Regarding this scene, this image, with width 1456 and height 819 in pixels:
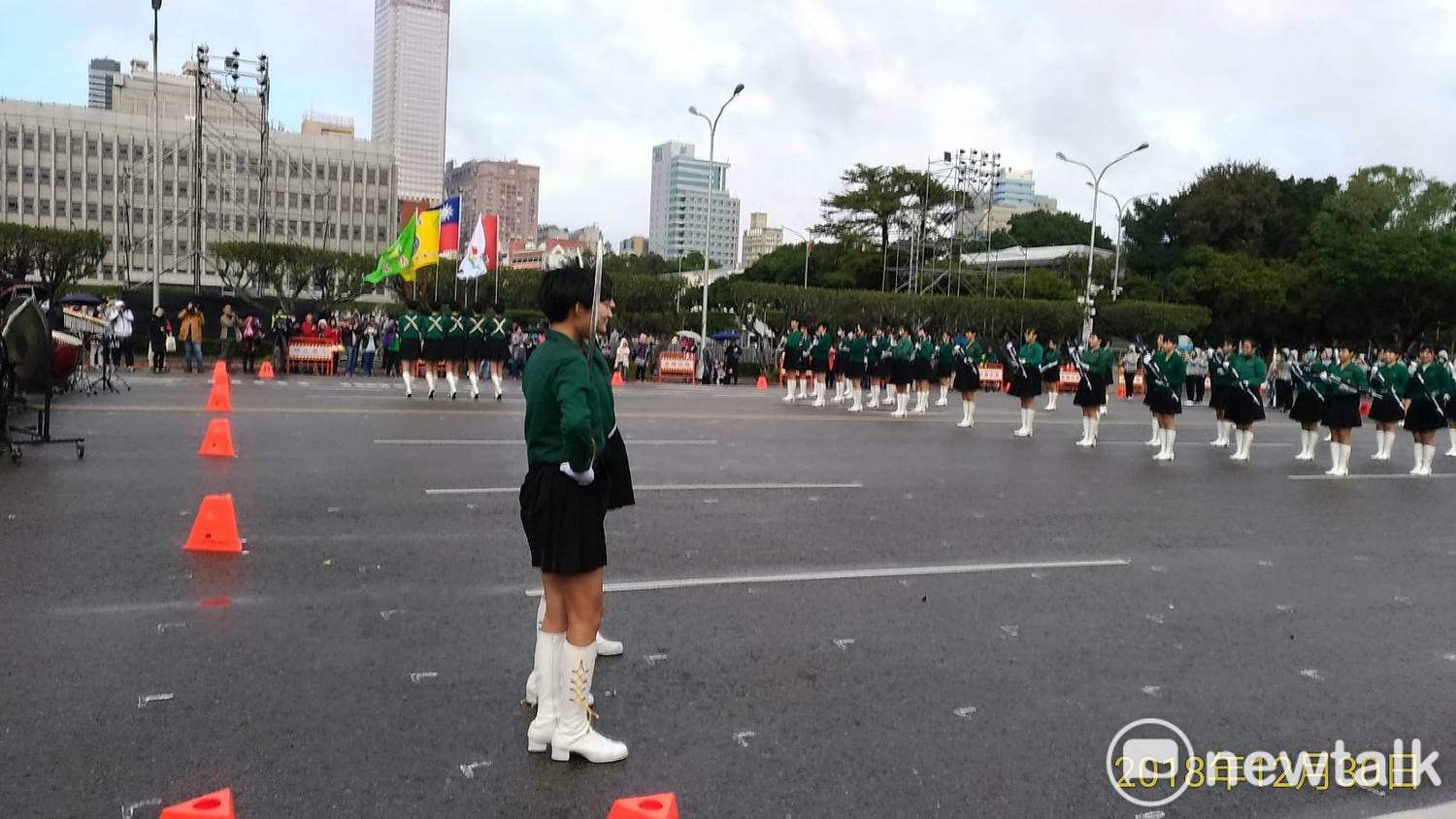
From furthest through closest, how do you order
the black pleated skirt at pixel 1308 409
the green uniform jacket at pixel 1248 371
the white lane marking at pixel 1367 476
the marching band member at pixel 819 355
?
the marching band member at pixel 819 355 < the green uniform jacket at pixel 1248 371 < the black pleated skirt at pixel 1308 409 < the white lane marking at pixel 1367 476

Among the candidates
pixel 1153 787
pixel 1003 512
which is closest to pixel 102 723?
pixel 1153 787

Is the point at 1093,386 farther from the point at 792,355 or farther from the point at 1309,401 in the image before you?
the point at 792,355

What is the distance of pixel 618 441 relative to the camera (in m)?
4.69

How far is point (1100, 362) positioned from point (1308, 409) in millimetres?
3007

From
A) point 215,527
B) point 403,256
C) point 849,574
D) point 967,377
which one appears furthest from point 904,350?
point 403,256

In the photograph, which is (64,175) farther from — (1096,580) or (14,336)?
(1096,580)

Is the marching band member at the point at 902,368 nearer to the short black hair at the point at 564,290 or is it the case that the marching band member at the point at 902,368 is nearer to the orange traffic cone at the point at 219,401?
the orange traffic cone at the point at 219,401

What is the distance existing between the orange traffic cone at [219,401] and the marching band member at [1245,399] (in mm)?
14714

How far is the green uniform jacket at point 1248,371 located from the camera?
651 inches

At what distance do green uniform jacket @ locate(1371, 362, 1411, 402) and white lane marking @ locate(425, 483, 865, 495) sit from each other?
9.24 meters

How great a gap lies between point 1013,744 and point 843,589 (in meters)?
2.57

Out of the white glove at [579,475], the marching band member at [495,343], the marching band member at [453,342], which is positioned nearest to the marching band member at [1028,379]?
the marching band member at [495,343]

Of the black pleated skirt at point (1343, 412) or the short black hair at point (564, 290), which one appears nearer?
the short black hair at point (564, 290)

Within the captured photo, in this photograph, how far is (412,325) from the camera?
21203mm
